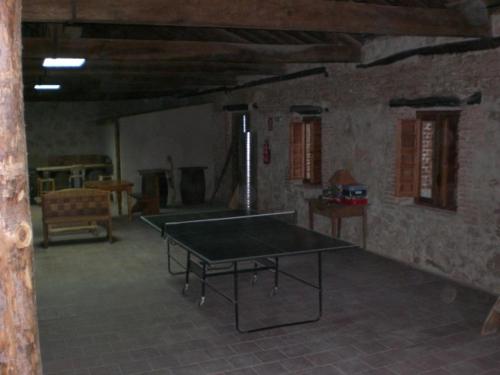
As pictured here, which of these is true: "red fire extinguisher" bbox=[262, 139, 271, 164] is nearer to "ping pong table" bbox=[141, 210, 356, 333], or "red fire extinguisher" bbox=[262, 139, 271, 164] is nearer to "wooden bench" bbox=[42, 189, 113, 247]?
"wooden bench" bbox=[42, 189, 113, 247]

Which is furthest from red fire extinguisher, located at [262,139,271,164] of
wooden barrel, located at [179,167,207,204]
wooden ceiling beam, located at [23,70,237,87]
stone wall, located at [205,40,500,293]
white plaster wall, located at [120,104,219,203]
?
white plaster wall, located at [120,104,219,203]

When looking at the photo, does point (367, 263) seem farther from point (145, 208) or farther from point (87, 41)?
point (145, 208)

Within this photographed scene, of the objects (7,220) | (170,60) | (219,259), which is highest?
(170,60)

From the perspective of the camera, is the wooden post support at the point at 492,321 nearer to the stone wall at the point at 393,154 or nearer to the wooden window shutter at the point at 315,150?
the stone wall at the point at 393,154

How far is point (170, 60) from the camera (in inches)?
317

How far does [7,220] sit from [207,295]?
189 inches

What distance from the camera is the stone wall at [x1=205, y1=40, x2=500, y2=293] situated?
6.34 m

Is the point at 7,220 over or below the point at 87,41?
below

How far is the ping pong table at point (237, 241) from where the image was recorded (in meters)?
5.10

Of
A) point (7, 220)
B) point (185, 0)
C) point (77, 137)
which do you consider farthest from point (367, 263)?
point (77, 137)

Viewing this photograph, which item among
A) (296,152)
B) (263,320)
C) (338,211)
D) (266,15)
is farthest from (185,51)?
(263,320)

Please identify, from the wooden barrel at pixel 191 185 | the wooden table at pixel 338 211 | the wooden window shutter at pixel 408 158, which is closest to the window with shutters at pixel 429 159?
the wooden window shutter at pixel 408 158

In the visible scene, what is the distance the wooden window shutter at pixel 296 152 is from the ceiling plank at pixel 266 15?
4884 mm

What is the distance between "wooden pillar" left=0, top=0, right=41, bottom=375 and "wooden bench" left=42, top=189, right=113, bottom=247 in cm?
742
